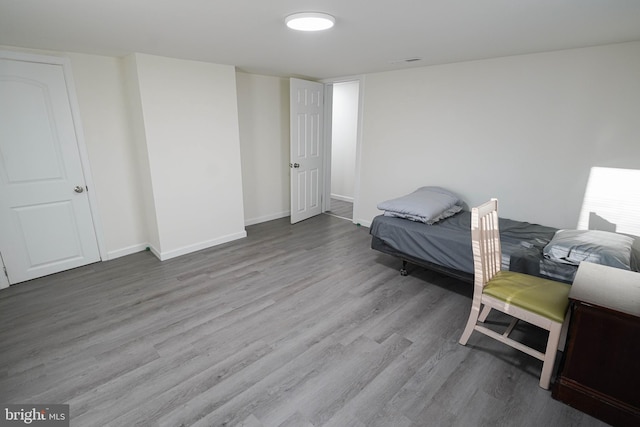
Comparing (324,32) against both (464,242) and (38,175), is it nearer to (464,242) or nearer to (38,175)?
(464,242)

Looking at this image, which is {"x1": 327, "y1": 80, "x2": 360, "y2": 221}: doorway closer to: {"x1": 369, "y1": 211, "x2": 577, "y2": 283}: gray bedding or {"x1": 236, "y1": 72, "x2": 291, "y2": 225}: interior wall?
{"x1": 236, "y1": 72, "x2": 291, "y2": 225}: interior wall

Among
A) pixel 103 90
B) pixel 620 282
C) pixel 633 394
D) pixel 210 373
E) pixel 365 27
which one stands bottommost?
pixel 210 373

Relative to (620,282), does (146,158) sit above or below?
above

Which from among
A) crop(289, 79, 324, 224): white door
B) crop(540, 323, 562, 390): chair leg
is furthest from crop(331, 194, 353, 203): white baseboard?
crop(540, 323, 562, 390): chair leg

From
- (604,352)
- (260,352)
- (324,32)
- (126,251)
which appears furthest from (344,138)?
(604,352)

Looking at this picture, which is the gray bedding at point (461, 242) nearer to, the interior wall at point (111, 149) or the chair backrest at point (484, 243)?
the chair backrest at point (484, 243)

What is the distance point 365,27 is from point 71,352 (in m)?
3.05

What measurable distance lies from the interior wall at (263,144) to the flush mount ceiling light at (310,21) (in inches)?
98.7

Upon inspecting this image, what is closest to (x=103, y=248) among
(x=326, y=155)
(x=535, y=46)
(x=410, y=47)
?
(x=326, y=155)

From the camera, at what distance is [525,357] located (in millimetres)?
2066

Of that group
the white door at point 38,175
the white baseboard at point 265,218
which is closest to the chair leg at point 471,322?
the white baseboard at point 265,218

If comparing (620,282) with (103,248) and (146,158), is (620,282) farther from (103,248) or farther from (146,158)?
(103,248)

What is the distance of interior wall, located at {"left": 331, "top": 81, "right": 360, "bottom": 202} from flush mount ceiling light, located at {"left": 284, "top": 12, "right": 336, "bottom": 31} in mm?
3926

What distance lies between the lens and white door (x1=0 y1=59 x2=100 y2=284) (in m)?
2.77
